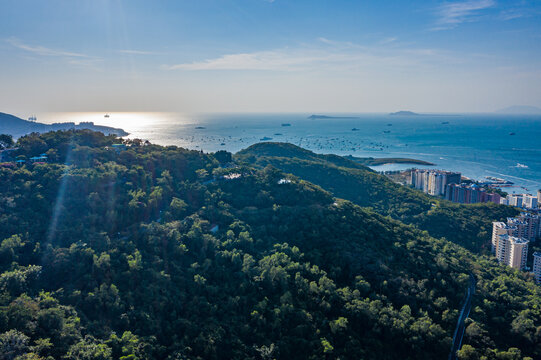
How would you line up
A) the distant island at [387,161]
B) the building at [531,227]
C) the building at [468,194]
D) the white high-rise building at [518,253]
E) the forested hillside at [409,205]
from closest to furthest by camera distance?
the white high-rise building at [518,253], the building at [531,227], the forested hillside at [409,205], the building at [468,194], the distant island at [387,161]

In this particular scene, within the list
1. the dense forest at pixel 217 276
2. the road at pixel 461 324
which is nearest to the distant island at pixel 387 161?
the dense forest at pixel 217 276

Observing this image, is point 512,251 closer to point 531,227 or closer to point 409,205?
point 531,227

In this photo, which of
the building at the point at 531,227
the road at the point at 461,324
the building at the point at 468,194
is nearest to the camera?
the road at the point at 461,324

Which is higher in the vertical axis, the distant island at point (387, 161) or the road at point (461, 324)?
the distant island at point (387, 161)

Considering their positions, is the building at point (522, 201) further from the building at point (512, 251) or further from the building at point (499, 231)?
the building at point (512, 251)

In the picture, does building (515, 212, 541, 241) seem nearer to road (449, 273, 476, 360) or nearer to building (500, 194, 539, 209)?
building (500, 194, 539, 209)

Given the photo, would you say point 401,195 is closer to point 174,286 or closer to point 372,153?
point 174,286
